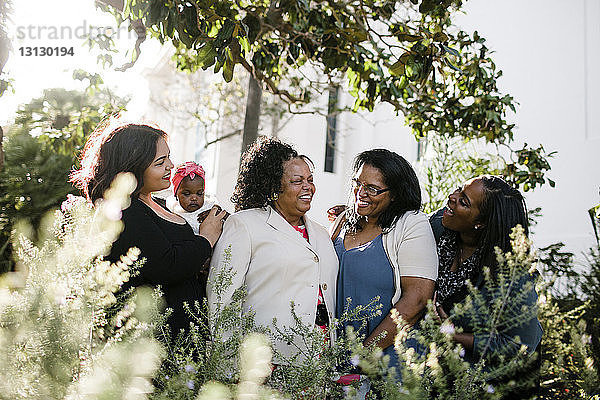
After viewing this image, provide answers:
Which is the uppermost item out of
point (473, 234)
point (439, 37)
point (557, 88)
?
point (557, 88)

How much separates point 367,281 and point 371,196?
452mm

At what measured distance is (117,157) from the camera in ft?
8.78

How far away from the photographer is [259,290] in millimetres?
3004

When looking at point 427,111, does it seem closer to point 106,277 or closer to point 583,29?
point 106,277

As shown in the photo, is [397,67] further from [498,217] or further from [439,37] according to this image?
[498,217]

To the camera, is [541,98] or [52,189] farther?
[541,98]

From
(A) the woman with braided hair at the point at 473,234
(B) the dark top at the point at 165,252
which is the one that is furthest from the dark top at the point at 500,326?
(B) the dark top at the point at 165,252

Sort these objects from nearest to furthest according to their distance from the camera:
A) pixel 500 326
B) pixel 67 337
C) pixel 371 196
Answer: pixel 67 337, pixel 500 326, pixel 371 196

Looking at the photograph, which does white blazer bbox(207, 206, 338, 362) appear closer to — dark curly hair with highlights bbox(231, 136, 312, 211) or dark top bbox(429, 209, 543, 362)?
dark curly hair with highlights bbox(231, 136, 312, 211)

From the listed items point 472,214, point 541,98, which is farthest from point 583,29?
point 472,214

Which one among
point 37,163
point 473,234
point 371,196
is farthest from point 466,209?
point 37,163

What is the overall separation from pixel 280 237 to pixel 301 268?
0.19 metres

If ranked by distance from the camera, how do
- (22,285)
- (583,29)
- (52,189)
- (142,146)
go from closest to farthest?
(22,285) → (142,146) → (52,189) → (583,29)

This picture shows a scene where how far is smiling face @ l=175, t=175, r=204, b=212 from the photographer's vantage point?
364cm
